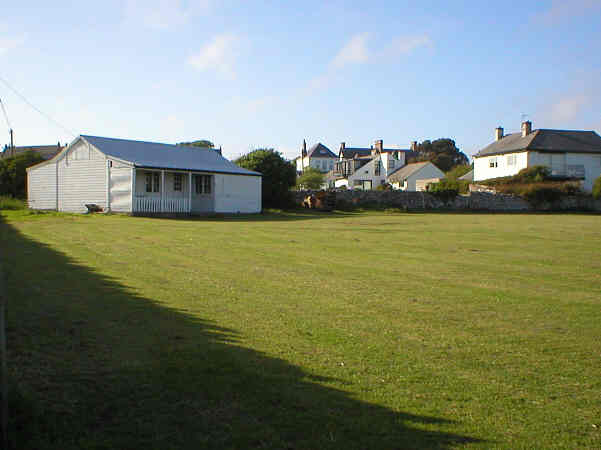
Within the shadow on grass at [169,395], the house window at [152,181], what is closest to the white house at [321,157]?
the house window at [152,181]

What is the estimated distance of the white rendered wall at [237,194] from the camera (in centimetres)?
3791

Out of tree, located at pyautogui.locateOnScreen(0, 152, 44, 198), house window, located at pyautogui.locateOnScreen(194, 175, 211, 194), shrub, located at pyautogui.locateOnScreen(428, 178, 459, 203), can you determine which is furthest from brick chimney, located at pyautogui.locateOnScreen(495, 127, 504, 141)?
tree, located at pyautogui.locateOnScreen(0, 152, 44, 198)

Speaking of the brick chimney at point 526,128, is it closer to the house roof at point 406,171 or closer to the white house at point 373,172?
the house roof at point 406,171

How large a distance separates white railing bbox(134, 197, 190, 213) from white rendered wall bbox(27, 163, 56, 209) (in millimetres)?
7423

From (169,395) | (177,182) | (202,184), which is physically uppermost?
(177,182)

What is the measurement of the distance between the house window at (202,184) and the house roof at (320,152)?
8519 cm

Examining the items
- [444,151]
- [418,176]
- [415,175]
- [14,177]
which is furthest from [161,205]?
[444,151]

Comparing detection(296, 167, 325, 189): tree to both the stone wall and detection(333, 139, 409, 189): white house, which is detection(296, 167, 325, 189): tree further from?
the stone wall

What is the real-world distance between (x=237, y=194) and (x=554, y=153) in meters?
41.4

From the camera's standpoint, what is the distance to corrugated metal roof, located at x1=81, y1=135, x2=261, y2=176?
3434 centimetres

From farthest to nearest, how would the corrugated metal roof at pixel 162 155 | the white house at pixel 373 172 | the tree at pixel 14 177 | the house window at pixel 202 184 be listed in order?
the white house at pixel 373 172 → the tree at pixel 14 177 → the house window at pixel 202 184 → the corrugated metal roof at pixel 162 155

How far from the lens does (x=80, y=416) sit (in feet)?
12.7

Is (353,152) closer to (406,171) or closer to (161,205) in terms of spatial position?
(406,171)

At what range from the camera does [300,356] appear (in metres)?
5.38
